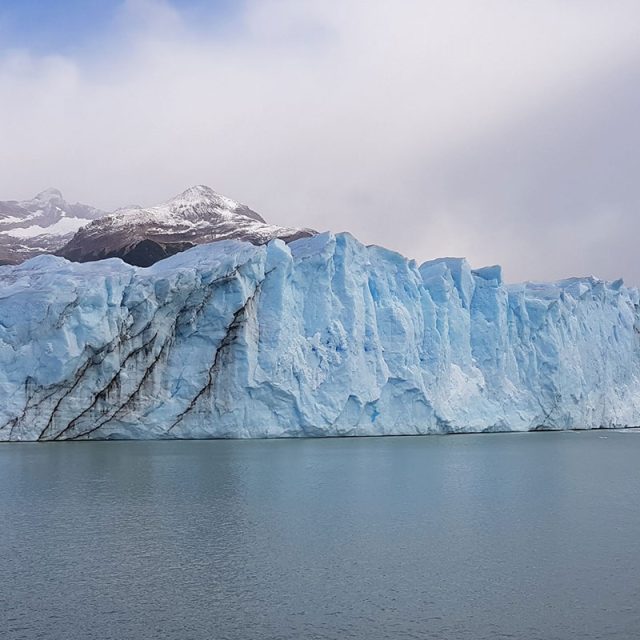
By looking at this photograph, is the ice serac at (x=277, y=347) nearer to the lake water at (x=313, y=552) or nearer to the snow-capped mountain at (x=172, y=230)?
the lake water at (x=313, y=552)

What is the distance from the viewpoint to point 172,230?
4578 centimetres

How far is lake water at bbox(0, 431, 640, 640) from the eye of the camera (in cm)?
652

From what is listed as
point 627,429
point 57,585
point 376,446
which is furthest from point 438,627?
point 627,429

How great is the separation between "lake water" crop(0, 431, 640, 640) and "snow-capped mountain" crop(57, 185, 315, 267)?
84.5ft

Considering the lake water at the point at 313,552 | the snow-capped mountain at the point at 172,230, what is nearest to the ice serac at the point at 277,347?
the lake water at the point at 313,552

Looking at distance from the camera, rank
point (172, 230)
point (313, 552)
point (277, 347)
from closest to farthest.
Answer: point (313, 552) < point (277, 347) < point (172, 230)

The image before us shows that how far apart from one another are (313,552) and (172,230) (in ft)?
127

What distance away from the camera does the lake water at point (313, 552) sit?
21.4 feet

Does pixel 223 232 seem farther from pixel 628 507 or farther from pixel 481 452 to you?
pixel 628 507

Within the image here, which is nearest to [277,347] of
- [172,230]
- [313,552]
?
[313,552]

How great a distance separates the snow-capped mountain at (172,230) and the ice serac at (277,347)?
15.7 metres

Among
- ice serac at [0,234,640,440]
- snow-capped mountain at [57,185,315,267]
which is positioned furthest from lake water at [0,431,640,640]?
snow-capped mountain at [57,185,315,267]

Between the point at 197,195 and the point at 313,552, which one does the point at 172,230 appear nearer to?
the point at 197,195

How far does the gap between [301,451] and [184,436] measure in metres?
4.16
